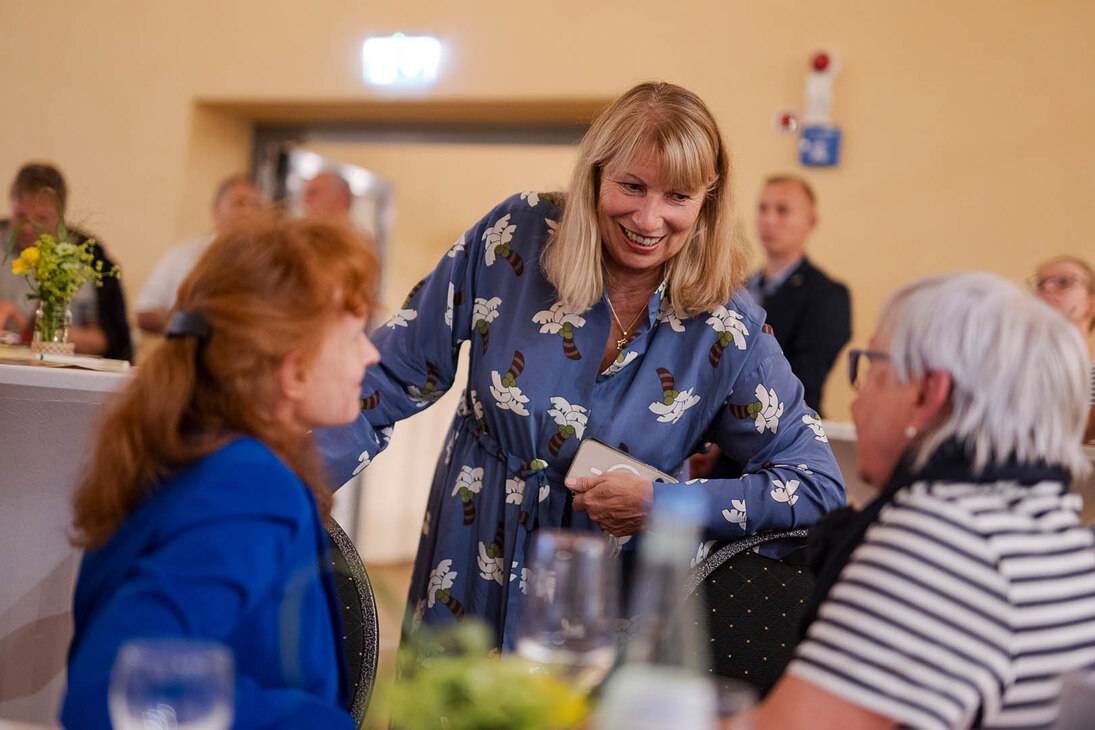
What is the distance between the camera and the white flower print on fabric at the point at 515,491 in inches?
76.0

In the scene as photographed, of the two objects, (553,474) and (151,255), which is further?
(151,255)

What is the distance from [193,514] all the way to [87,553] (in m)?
0.21

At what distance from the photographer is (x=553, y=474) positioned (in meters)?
1.94

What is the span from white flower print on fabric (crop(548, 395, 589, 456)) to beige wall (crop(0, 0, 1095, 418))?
9.58ft

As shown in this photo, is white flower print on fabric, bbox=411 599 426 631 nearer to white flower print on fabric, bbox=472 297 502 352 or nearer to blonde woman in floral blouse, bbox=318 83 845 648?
blonde woman in floral blouse, bbox=318 83 845 648

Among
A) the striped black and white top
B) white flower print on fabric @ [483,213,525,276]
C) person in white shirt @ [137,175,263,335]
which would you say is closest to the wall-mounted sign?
person in white shirt @ [137,175,263,335]

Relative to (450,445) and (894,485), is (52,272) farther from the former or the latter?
(894,485)

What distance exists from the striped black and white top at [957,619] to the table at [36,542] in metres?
1.79

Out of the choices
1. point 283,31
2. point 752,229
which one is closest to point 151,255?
point 283,31

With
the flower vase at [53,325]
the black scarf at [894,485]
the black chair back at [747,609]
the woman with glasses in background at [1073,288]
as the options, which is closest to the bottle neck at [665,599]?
the black scarf at [894,485]

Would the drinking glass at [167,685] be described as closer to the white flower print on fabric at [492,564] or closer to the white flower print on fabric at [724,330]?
the white flower print on fabric at [492,564]

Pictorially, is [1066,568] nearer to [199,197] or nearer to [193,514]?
[193,514]

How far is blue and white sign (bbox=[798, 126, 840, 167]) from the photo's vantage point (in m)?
5.07

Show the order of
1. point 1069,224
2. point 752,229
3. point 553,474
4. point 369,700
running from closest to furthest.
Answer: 1. point 369,700
2. point 553,474
3. point 1069,224
4. point 752,229
